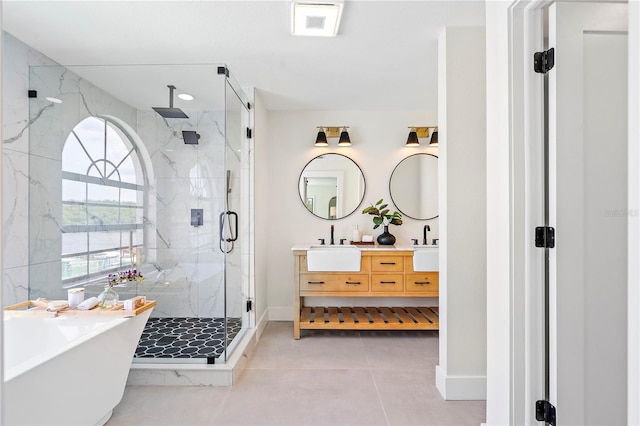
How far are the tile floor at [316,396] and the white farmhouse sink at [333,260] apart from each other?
71 cm

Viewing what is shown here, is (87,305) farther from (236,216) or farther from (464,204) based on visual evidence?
(464,204)

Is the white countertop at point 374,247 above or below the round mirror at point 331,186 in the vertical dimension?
below

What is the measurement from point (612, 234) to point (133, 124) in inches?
136

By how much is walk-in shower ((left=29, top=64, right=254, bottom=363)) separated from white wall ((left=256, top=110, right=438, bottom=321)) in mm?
736

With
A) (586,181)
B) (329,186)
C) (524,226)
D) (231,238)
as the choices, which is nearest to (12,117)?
(231,238)

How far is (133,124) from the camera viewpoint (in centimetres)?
320

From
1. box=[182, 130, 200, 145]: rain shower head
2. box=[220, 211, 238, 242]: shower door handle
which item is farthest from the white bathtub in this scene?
box=[182, 130, 200, 145]: rain shower head

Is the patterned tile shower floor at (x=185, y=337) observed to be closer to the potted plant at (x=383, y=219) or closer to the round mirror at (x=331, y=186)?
the round mirror at (x=331, y=186)

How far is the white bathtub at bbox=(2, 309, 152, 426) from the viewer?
4.83ft

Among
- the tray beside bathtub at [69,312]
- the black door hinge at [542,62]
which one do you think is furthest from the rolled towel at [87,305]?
the black door hinge at [542,62]

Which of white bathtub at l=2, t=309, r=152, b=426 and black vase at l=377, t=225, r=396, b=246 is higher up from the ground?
black vase at l=377, t=225, r=396, b=246

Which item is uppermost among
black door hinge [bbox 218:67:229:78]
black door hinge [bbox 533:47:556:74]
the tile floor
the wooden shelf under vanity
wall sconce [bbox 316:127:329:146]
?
black door hinge [bbox 218:67:229:78]

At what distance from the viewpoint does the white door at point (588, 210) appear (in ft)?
4.68
